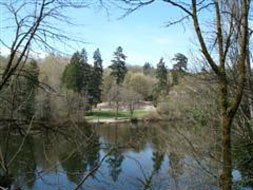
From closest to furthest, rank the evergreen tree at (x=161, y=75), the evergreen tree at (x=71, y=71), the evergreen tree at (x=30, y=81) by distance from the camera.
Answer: the evergreen tree at (x=30, y=81)
the evergreen tree at (x=71, y=71)
the evergreen tree at (x=161, y=75)

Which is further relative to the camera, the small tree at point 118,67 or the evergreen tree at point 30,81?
the small tree at point 118,67

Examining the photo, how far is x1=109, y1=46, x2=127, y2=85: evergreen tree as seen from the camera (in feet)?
240

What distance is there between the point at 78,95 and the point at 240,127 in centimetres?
596

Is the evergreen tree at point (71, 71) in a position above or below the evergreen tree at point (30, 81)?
above

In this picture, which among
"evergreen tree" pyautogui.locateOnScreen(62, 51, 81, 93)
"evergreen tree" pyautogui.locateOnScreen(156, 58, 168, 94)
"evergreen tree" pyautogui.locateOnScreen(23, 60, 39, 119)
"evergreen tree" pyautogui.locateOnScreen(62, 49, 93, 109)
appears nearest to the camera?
"evergreen tree" pyautogui.locateOnScreen(23, 60, 39, 119)

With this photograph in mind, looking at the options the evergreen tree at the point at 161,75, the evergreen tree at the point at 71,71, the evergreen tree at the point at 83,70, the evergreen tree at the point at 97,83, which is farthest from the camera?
the evergreen tree at the point at 161,75

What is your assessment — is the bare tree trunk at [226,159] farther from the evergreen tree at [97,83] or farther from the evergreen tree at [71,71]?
the evergreen tree at [97,83]

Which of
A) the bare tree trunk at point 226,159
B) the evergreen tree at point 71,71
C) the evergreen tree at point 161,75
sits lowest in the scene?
the bare tree trunk at point 226,159

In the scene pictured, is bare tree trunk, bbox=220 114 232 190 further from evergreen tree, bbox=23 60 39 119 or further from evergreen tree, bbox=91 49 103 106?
evergreen tree, bbox=91 49 103 106

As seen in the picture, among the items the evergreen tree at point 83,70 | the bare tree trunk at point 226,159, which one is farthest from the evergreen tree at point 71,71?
the bare tree trunk at point 226,159

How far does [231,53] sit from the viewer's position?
998 centimetres

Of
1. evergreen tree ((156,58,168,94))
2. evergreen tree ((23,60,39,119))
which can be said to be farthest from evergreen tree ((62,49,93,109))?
evergreen tree ((156,58,168,94))

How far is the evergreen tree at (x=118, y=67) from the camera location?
73.1m

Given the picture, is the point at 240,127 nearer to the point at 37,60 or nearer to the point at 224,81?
the point at 224,81
